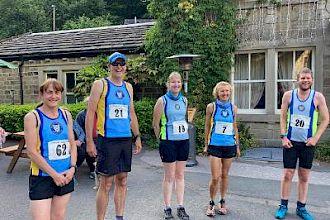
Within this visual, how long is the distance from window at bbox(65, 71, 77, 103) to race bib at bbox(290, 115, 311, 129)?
10.9 m

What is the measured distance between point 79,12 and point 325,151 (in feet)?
113

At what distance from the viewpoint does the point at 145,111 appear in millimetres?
10922

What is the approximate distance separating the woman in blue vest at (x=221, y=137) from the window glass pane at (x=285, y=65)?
264 inches

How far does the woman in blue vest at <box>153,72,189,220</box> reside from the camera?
477 cm

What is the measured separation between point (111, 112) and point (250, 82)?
810cm

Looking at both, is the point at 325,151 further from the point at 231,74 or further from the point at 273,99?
the point at 231,74

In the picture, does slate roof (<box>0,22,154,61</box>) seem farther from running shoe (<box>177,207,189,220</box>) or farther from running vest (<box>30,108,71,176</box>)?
running vest (<box>30,108,71,176</box>)

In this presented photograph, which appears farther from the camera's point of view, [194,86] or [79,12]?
[79,12]

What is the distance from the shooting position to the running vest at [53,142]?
11.1 ft

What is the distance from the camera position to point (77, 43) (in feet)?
49.0

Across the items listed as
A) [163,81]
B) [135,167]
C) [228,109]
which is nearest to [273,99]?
[163,81]

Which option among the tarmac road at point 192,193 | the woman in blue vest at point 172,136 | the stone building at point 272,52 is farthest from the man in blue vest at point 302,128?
→ the stone building at point 272,52

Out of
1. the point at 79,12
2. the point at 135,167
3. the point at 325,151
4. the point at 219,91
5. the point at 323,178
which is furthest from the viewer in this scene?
the point at 79,12

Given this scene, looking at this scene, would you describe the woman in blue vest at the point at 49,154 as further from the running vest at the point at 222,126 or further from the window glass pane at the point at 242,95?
the window glass pane at the point at 242,95
